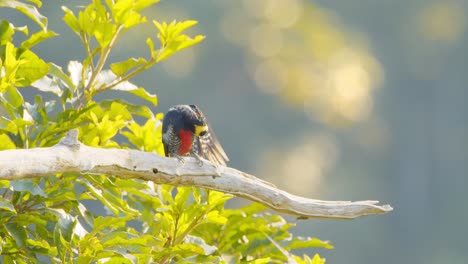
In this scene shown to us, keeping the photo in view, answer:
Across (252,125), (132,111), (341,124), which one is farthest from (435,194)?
(132,111)

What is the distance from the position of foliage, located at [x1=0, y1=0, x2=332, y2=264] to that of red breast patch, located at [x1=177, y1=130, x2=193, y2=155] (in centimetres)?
25

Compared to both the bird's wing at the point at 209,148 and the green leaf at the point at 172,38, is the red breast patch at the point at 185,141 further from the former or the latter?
the green leaf at the point at 172,38

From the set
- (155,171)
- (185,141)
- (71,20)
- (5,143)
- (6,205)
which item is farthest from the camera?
(185,141)

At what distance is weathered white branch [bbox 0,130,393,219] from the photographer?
2602 millimetres

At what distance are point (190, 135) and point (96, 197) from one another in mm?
922

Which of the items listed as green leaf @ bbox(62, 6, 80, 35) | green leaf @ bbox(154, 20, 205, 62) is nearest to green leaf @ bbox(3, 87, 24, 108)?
green leaf @ bbox(62, 6, 80, 35)

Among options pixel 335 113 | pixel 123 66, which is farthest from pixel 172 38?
pixel 335 113

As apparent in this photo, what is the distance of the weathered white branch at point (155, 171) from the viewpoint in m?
2.60

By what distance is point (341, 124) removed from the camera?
3503 cm

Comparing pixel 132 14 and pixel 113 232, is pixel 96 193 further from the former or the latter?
pixel 132 14

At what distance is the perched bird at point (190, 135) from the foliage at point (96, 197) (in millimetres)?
178

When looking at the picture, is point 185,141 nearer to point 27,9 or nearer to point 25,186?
point 27,9

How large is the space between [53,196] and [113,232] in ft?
0.57

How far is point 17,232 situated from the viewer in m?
2.88
